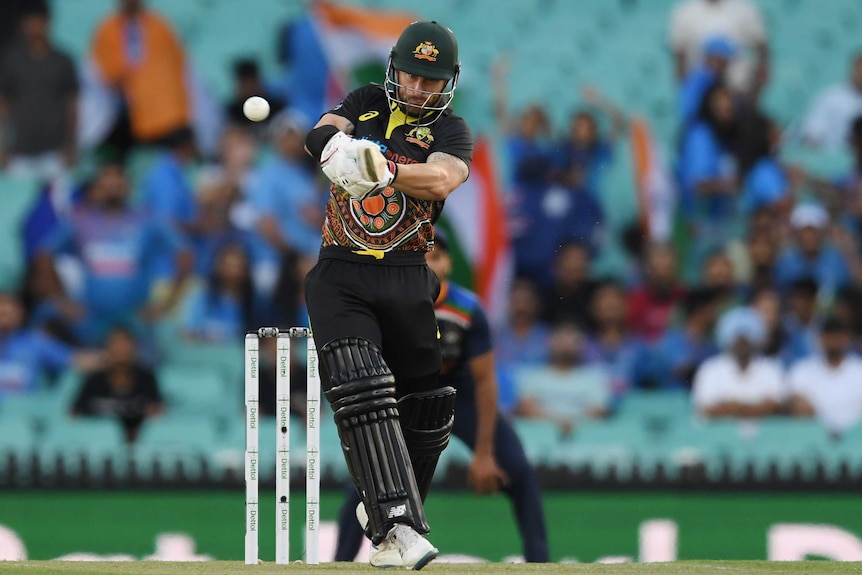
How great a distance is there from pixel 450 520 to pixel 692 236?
3227 mm

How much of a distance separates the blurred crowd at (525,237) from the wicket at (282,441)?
156 inches

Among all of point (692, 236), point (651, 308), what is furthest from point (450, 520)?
point (692, 236)

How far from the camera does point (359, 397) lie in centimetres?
519

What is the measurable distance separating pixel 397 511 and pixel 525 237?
18.5 feet

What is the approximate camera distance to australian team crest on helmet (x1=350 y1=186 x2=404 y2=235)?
5.34 m

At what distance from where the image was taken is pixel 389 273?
212 inches

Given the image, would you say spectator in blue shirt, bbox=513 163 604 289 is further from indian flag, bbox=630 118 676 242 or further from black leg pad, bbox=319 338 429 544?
black leg pad, bbox=319 338 429 544

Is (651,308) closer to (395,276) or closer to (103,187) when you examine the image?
(103,187)

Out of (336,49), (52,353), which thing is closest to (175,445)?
(52,353)

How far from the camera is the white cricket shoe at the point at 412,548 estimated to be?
5066mm

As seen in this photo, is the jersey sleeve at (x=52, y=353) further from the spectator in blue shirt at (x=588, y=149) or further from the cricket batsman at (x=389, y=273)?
the cricket batsman at (x=389, y=273)

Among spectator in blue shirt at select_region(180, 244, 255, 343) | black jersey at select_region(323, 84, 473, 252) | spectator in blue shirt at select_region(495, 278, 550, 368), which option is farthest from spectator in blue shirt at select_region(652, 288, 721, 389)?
black jersey at select_region(323, 84, 473, 252)

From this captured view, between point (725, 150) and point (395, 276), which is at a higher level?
point (725, 150)

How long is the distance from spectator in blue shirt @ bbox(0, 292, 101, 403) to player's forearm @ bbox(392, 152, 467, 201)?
5241 millimetres
